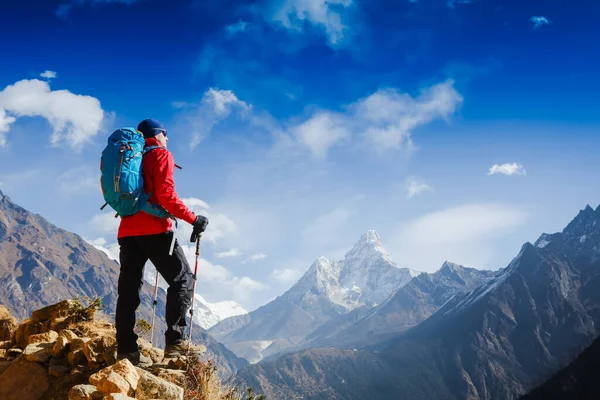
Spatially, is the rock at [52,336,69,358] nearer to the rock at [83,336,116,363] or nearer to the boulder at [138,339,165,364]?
the rock at [83,336,116,363]

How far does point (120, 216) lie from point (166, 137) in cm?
136

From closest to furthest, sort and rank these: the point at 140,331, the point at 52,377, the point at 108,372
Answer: the point at 108,372 < the point at 52,377 < the point at 140,331

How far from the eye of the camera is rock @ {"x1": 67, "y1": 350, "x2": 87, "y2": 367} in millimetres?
6203

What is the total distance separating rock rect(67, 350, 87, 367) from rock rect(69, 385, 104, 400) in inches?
62.1

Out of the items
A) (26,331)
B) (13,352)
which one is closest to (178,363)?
(13,352)

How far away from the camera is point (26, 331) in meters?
7.89

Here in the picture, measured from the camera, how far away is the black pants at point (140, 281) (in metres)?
6.22

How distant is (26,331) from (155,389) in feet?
14.1

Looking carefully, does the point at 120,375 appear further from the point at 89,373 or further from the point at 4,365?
the point at 4,365

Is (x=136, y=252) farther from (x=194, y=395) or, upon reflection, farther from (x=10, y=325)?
(x=10, y=325)

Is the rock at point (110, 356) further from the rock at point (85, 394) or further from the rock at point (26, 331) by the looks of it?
the rock at point (26, 331)

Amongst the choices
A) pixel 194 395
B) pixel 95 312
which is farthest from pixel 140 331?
pixel 194 395

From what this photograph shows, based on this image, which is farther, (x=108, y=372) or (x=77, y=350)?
(x=77, y=350)

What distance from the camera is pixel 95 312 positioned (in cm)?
847
